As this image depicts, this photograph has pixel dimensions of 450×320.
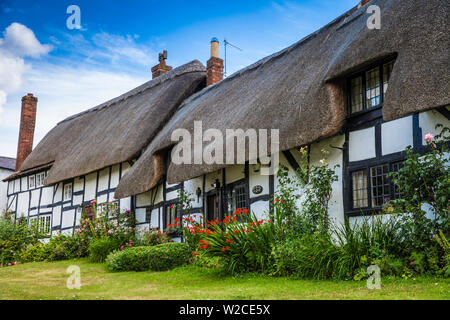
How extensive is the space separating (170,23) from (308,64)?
760 cm

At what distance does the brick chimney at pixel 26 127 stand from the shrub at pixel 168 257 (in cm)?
1527

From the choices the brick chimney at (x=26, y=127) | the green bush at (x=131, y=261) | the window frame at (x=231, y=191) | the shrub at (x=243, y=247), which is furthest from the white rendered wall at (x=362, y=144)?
the brick chimney at (x=26, y=127)

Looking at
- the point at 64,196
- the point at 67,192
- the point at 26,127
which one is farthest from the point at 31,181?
the point at 67,192

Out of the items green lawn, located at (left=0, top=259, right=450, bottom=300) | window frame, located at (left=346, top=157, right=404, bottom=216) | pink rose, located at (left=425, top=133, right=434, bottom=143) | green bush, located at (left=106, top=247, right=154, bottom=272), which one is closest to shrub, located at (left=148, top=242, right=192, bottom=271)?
green bush, located at (left=106, top=247, right=154, bottom=272)

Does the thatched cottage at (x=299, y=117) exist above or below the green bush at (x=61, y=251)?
above

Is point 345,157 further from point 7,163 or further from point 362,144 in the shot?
point 7,163

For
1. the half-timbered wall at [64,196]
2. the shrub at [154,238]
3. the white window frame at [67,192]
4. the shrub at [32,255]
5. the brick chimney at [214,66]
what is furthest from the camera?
the white window frame at [67,192]

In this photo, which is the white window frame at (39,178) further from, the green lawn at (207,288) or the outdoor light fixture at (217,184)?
the outdoor light fixture at (217,184)

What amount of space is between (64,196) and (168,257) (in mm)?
10015

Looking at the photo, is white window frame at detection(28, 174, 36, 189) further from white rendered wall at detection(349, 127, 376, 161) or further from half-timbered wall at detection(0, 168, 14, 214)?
white rendered wall at detection(349, 127, 376, 161)

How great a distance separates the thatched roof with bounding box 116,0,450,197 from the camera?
746 centimetres

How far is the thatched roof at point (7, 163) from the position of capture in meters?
25.8

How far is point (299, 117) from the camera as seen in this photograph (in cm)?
935
